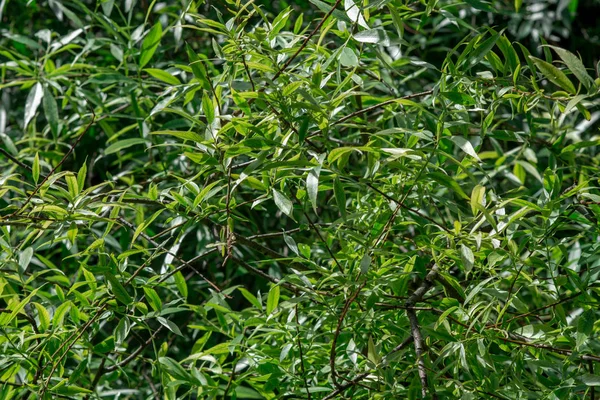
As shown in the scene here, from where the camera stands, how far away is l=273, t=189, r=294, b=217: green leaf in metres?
0.79

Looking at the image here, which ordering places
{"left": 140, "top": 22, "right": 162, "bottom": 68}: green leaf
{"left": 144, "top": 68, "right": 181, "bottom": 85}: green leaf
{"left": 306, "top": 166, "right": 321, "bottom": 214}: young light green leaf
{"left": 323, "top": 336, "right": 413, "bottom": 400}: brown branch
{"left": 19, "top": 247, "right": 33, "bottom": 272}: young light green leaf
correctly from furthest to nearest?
1. {"left": 140, "top": 22, "right": 162, "bottom": 68}: green leaf
2. {"left": 144, "top": 68, "right": 181, "bottom": 85}: green leaf
3. {"left": 19, "top": 247, "right": 33, "bottom": 272}: young light green leaf
4. {"left": 323, "top": 336, "right": 413, "bottom": 400}: brown branch
5. {"left": 306, "top": 166, "right": 321, "bottom": 214}: young light green leaf

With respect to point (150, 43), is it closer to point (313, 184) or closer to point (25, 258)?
point (25, 258)

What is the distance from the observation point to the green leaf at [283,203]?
789 mm

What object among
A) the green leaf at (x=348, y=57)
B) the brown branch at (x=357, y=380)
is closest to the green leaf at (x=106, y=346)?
the brown branch at (x=357, y=380)

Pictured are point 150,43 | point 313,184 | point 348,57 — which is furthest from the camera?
point 150,43

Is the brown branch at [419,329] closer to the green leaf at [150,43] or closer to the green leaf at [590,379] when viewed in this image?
the green leaf at [590,379]

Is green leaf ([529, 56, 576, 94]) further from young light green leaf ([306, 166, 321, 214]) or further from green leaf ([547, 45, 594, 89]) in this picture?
young light green leaf ([306, 166, 321, 214])

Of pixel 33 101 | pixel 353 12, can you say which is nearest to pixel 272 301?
pixel 353 12

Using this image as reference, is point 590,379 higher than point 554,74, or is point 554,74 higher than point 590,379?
point 554,74

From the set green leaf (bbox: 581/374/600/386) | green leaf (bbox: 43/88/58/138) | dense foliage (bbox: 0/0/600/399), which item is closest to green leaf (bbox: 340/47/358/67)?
dense foliage (bbox: 0/0/600/399)

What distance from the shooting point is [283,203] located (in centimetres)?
80

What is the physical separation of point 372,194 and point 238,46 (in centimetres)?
28

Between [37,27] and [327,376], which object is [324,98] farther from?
[37,27]

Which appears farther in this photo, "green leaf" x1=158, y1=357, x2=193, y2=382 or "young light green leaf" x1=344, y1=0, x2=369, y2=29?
"green leaf" x1=158, y1=357, x2=193, y2=382
